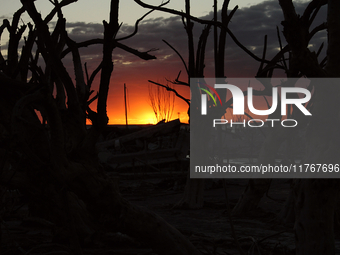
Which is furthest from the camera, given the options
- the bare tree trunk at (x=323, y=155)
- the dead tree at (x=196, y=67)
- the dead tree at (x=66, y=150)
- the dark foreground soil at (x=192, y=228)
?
the dead tree at (x=196, y=67)

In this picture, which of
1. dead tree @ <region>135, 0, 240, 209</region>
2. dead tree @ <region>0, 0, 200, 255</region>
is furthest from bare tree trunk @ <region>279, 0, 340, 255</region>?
dead tree @ <region>135, 0, 240, 209</region>

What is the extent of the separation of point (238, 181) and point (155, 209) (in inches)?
276

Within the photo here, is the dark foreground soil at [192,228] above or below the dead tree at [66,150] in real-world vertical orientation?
below

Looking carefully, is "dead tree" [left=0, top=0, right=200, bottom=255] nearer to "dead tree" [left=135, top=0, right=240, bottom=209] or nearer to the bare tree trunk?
the bare tree trunk

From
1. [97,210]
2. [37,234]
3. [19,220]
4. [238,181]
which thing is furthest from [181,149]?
[97,210]

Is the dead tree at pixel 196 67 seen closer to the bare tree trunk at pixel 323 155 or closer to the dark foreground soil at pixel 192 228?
the dark foreground soil at pixel 192 228

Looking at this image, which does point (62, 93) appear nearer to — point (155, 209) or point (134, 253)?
point (134, 253)

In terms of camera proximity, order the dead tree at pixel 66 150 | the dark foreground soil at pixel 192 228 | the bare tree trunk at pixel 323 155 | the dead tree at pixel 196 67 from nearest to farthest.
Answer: the dead tree at pixel 66 150, the bare tree trunk at pixel 323 155, the dark foreground soil at pixel 192 228, the dead tree at pixel 196 67

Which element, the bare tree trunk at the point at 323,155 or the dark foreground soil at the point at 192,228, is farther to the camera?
the dark foreground soil at the point at 192,228

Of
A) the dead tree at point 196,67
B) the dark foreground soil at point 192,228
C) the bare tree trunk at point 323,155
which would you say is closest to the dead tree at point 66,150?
the dark foreground soil at point 192,228

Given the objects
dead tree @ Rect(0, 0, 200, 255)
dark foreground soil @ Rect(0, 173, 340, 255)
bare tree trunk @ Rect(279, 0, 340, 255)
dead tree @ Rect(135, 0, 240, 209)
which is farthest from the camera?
dead tree @ Rect(135, 0, 240, 209)

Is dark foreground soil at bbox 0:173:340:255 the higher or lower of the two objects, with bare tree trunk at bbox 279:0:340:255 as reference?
lower

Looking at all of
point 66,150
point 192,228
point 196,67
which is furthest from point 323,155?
point 196,67

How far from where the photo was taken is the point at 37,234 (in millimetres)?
6305
